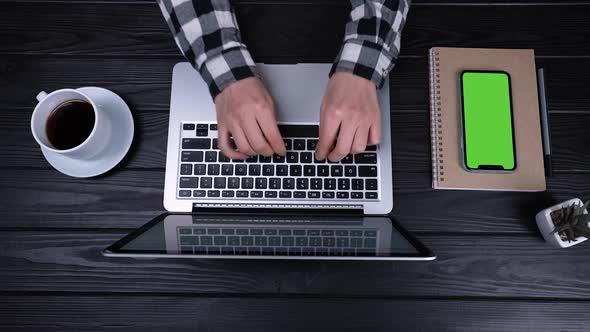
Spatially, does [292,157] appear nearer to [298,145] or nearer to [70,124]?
[298,145]

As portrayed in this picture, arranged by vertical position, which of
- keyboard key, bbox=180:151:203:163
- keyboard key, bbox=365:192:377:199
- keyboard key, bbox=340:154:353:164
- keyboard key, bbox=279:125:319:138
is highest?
keyboard key, bbox=279:125:319:138

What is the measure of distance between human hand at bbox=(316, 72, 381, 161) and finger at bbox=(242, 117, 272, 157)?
8 centimetres

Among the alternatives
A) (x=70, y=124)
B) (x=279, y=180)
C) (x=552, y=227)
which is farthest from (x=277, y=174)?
(x=552, y=227)

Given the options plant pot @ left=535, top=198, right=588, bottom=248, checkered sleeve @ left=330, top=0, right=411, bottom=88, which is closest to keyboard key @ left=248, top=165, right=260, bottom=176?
checkered sleeve @ left=330, top=0, right=411, bottom=88

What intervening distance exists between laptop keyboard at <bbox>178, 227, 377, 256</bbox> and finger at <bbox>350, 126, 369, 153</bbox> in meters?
0.13

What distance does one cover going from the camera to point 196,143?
0.63m

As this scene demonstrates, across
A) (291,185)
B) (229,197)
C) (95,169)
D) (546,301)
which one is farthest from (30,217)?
(546,301)

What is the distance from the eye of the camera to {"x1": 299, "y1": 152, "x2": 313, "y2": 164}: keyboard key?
0.62 meters

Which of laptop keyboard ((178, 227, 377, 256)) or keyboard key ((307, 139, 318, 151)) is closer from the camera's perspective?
laptop keyboard ((178, 227, 377, 256))

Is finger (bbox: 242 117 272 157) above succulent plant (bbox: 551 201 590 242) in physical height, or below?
above

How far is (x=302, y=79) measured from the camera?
665mm

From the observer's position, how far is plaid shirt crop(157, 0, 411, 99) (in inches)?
22.6

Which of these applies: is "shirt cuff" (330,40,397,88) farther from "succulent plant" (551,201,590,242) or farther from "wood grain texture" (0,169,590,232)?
"succulent plant" (551,201,590,242)

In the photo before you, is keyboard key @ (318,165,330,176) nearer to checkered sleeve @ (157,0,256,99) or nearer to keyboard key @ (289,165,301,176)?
keyboard key @ (289,165,301,176)
